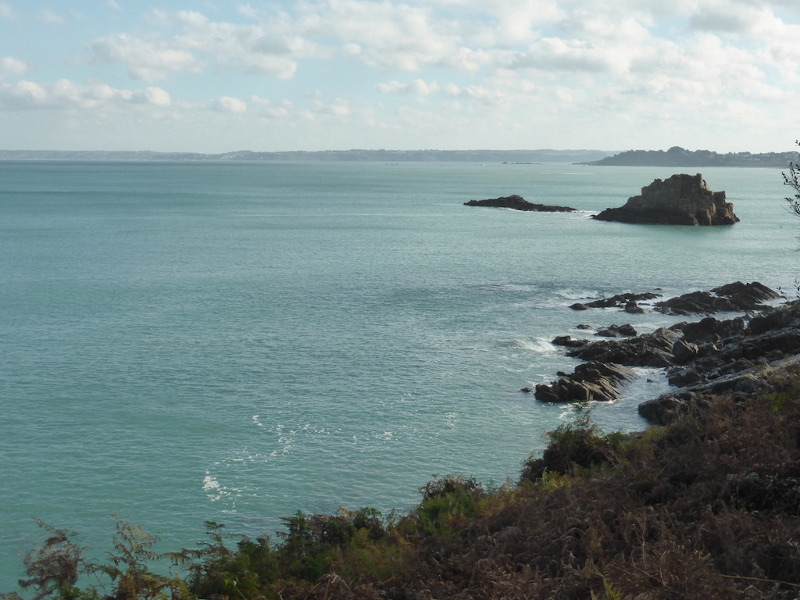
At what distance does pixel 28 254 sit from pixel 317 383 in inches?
1886

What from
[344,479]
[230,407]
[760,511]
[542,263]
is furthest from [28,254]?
[760,511]

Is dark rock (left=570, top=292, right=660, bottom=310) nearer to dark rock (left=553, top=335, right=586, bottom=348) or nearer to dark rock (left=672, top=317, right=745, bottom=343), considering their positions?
dark rock (left=672, top=317, right=745, bottom=343)

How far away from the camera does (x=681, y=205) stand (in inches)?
4072

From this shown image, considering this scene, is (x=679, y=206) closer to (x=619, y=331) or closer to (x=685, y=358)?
A: (x=619, y=331)

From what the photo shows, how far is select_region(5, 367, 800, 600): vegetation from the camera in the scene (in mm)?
11195

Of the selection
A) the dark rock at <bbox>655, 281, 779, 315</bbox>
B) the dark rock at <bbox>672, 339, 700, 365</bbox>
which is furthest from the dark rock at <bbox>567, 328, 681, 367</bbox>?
the dark rock at <bbox>655, 281, 779, 315</bbox>

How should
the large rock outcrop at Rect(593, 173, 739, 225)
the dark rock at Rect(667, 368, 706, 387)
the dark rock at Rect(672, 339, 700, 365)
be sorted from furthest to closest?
the large rock outcrop at Rect(593, 173, 739, 225) < the dark rock at Rect(672, 339, 700, 365) < the dark rock at Rect(667, 368, 706, 387)

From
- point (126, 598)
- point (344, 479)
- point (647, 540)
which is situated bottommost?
point (344, 479)

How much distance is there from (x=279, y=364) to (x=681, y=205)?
79.1 metres

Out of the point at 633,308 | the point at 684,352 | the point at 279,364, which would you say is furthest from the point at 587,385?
the point at 633,308

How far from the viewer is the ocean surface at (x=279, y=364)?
24.2 meters

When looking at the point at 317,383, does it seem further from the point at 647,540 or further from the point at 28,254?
the point at 28,254

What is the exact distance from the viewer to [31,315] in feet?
152

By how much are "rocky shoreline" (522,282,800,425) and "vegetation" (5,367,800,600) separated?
30.6ft
